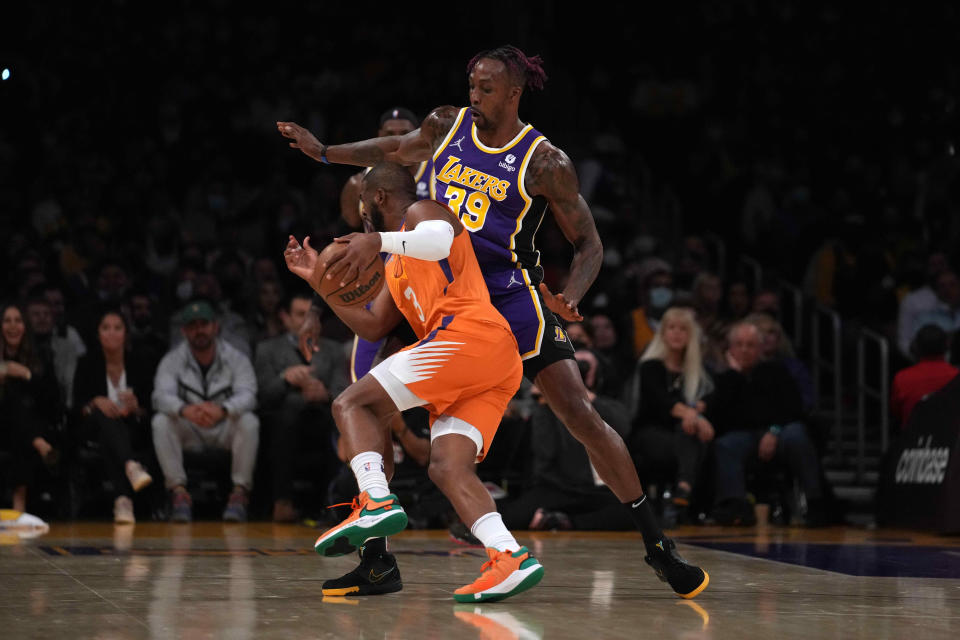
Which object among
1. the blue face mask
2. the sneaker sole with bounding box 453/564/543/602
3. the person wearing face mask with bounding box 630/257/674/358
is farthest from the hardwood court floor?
the blue face mask

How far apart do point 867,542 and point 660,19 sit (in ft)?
34.0

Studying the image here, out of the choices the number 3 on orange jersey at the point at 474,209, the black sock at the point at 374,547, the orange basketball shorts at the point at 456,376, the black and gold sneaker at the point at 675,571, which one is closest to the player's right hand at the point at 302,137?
the number 3 on orange jersey at the point at 474,209

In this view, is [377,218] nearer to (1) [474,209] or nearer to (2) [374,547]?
(1) [474,209]

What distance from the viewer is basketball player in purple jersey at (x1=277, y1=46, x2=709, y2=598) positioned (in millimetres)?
4793

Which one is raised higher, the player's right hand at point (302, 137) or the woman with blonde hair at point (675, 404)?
the player's right hand at point (302, 137)

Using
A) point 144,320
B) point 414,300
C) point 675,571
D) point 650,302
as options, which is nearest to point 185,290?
point 144,320

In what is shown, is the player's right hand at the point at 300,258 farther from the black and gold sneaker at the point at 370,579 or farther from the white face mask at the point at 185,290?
the white face mask at the point at 185,290

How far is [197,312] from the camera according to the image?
9.13 metres

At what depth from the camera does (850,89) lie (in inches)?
627

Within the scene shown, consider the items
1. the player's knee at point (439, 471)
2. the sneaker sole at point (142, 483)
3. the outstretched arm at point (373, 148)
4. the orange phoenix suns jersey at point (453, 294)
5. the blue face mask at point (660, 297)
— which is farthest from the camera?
the blue face mask at point (660, 297)

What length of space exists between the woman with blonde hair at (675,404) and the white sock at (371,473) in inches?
192

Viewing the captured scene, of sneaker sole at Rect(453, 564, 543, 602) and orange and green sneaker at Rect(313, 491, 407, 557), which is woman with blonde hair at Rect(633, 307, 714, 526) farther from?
orange and green sneaker at Rect(313, 491, 407, 557)

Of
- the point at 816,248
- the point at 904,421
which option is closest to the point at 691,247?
the point at 816,248

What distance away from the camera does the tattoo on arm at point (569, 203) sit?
4840 millimetres
